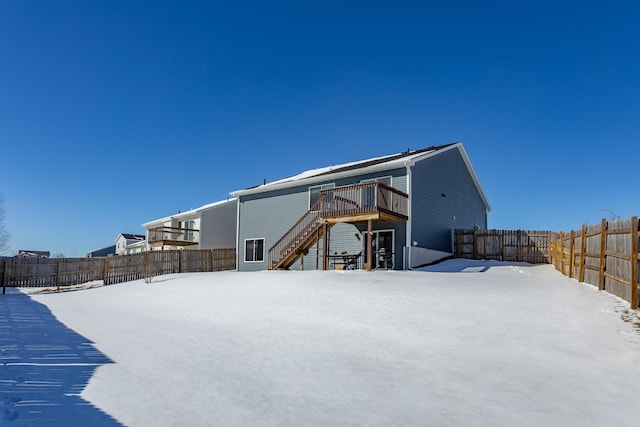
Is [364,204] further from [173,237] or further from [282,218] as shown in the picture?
[173,237]

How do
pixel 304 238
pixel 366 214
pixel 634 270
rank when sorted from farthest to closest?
pixel 304 238, pixel 366 214, pixel 634 270

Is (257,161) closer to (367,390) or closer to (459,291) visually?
(459,291)

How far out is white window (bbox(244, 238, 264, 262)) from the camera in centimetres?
2427

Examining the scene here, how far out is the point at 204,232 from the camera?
31312mm

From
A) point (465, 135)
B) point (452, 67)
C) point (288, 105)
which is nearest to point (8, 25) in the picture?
point (288, 105)

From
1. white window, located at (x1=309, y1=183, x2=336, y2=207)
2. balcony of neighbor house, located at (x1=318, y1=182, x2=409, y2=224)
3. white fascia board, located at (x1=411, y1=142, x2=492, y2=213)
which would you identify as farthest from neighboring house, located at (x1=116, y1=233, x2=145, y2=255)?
white fascia board, located at (x1=411, y1=142, x2=492, y2=213)

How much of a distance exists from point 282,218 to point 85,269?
39.3 ft

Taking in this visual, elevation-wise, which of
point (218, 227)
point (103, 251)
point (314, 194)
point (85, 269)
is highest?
point (314, 194)

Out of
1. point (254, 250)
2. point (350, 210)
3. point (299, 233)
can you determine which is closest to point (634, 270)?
point (350, 210)

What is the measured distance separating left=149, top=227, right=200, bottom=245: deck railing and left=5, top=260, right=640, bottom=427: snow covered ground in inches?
798

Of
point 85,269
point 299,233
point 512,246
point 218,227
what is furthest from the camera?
point 218,227

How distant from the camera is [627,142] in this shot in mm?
23750

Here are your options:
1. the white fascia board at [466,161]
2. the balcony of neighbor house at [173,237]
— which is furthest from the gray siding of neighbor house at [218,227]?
the white fascia board at [466,161]

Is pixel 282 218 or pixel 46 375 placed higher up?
pixel 282 218
